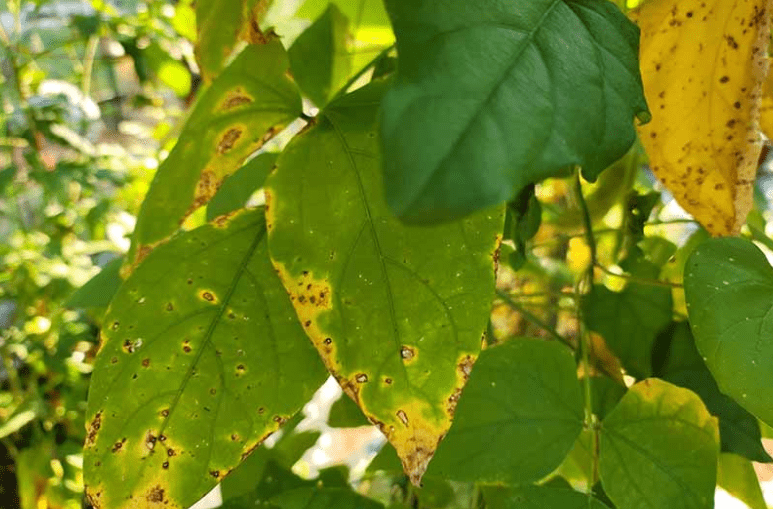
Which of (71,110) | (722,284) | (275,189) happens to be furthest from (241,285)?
(71,110)

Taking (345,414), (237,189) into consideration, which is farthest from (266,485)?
(237,189)

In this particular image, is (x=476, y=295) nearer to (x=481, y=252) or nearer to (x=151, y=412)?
(x=481, y=252)

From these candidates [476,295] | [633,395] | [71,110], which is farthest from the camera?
[71,110]

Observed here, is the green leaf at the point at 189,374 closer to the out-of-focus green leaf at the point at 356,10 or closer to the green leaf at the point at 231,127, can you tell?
the green leaf at the point at 231,127

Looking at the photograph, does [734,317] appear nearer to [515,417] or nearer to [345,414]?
[515,417]

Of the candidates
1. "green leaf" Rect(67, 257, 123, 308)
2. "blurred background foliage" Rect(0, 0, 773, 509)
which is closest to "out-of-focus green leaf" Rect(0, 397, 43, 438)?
"blurred background foliage" Rect(0, 0, 773, 509)

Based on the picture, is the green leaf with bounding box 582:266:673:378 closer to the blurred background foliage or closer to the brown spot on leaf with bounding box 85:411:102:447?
the blurred background foliage
